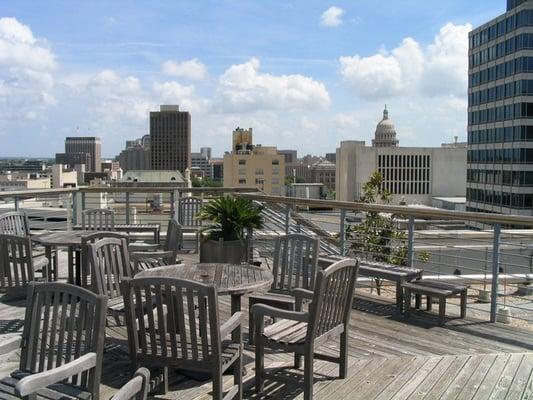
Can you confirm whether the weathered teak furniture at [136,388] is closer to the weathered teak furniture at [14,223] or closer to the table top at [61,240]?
the table top at [61,240]

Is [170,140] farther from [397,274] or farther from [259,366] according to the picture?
[259,366]

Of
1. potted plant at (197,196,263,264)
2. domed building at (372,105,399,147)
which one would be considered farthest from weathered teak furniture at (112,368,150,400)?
domed building at (372,105,399,147)

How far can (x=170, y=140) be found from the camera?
188 meters

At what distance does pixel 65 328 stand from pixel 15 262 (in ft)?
8.04

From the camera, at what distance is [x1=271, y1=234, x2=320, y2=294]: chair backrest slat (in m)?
4.89

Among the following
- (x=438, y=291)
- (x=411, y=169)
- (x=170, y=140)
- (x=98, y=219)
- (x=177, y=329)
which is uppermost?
(x=170, y=140)

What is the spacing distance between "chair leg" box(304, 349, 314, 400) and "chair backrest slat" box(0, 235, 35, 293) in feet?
8.66

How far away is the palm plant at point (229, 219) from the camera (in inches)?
277

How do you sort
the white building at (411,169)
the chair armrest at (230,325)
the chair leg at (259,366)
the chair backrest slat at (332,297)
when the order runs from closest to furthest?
1. the chair armrest at (230,325)
2. the chair backrest slat at (332,297)
3. the chair leg at (259,366)
4. the white building at (411,169)

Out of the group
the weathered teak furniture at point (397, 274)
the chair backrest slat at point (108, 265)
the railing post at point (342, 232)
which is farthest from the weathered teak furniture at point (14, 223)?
the railing post at point (342, 232)

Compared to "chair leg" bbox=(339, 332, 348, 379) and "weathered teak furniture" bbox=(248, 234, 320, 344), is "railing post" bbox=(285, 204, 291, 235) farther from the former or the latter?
"chair leg" bbox=(339, 332, 348, 379)

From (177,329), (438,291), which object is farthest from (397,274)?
(177,329)

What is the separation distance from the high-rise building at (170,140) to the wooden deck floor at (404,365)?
7233 inches

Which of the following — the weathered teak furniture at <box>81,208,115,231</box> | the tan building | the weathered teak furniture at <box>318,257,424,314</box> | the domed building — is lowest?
the weathered teak furniture at <box>318,257,424,314</box>
